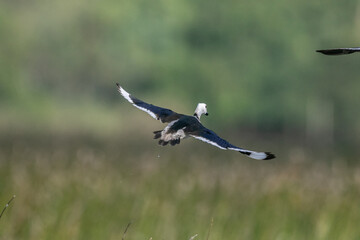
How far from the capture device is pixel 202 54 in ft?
155

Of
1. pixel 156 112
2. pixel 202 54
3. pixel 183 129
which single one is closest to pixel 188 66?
pixel 202 54

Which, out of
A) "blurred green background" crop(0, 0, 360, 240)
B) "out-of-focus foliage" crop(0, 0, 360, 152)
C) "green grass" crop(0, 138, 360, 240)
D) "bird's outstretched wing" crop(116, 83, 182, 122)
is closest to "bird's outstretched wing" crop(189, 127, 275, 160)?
"bird's outstretched wing" crop(116, 83, 182, 122)

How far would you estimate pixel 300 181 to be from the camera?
7188mm

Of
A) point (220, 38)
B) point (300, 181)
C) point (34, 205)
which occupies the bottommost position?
point (34, 205)


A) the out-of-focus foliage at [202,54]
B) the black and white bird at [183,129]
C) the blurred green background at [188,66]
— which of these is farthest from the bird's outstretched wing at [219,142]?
the out-of-focus foliage at [202,54]

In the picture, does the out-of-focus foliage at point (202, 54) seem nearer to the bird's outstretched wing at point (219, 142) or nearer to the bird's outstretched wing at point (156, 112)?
the bird's outstretched wing at point (156, 112)

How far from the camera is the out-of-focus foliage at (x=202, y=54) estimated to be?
45.2 metres

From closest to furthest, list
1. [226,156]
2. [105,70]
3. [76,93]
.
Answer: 1. [226,156]
2. [105,70]
3. [76,93]

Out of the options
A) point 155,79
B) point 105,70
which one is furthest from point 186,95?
point 105,70

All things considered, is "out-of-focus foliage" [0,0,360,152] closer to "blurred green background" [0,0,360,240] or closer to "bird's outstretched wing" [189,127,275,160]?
"blurred green background" [0,0,360,240]

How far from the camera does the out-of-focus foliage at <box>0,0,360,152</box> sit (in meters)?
45.2

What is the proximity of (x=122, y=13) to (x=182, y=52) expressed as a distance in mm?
4599

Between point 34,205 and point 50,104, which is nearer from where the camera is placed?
point 34,205

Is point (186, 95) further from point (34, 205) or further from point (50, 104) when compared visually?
point (34, 205)
